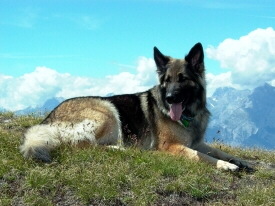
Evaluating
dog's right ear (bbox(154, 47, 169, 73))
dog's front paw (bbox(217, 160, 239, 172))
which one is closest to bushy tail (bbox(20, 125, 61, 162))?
dog's right ear (bbox(154, 47, 169, 73))

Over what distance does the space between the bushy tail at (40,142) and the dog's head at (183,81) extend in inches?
126

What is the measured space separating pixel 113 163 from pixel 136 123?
9.19 ft

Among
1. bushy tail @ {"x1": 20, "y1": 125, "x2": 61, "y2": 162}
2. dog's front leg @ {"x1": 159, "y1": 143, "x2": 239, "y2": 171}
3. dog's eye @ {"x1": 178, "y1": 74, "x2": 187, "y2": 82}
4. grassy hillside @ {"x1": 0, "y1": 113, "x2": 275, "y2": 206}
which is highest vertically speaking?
dog's eye @ {"x1": 178, "y1": 74, "x2": 187, "y2": 82}

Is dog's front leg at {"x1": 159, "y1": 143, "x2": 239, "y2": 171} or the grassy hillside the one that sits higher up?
dog's front leg at {"x1": 159, "y1": 143, "x2": 239, "y2": 171}

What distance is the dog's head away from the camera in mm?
11250

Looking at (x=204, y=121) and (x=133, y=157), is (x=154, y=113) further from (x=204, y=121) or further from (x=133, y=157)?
(x=133, y=157)

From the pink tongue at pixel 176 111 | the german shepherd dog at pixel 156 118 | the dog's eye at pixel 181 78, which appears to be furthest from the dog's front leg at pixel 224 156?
the dog's eye at pixel 181 78

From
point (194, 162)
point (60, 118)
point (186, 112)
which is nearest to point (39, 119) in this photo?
point (60, 118)

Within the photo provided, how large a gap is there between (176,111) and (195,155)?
1422 mm

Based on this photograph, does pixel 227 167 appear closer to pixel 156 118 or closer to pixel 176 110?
pixel 176 110

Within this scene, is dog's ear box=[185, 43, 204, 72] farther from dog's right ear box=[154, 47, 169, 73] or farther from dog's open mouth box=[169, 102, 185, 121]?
dog's open mouth box=[169, 102, 185, 121]

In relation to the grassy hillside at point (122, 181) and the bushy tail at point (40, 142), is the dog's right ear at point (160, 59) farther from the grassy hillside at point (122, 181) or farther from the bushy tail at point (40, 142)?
the bushy tail at point (40, 142)

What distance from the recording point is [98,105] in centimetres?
1188

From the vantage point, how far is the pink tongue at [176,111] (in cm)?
1144
